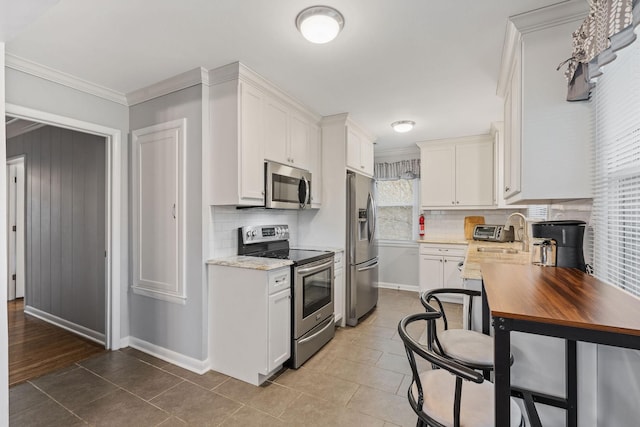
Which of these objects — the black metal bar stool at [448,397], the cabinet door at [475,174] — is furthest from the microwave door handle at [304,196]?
the cabinet door at [475,174]

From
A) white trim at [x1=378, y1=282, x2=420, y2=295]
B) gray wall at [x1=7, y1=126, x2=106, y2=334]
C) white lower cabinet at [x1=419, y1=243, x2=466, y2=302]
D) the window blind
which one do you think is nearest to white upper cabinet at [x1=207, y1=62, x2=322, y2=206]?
gray wall at [x1=7, y1=126, x2=106, y2=334]

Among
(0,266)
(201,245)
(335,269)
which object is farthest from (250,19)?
(335,269)

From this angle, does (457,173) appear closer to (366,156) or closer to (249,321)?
(366,156)

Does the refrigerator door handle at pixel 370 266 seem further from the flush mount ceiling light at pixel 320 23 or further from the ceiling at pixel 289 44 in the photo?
the flush mount ceiling light at pixel 320 23

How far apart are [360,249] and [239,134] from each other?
1.99 m

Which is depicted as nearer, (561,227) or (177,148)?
(561,227)

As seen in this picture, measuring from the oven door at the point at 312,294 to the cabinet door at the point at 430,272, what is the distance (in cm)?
206

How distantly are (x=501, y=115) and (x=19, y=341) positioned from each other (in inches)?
228

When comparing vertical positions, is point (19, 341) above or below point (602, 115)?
below

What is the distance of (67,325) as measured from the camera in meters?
3.44

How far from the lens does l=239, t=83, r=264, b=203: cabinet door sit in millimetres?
2525

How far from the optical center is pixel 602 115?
151 centimetres

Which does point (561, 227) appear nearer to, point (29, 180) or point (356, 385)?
point (356, 385)

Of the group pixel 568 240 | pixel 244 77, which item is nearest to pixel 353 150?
pixel 244 77
